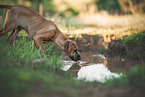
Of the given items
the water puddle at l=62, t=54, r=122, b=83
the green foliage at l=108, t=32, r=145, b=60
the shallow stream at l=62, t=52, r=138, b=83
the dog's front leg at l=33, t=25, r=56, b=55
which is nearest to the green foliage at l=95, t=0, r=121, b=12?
the green foliage at l=108, t=32, r=145, b=60

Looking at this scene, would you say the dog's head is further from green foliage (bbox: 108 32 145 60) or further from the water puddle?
green foliage (bbox: 108 32 145 60)

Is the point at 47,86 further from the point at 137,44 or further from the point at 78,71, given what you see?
the point at 137,44

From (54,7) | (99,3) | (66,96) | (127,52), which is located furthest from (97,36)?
(99,3)

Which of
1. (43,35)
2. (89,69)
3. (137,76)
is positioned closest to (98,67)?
(89,69)

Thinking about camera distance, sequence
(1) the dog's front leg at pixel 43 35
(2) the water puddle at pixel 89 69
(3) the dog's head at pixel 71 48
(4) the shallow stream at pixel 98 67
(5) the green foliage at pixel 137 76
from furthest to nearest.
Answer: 1. (3) the dog's head at pixel 71 48
2. (1) the dog's front leg at pixel 43 35
3. (4) the shallow stream at pixel 98 67
4. (2) the water puddle at pixel 89 69
5. (5) the green foliage at pixel 137 76

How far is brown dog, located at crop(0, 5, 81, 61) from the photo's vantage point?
5328 millimetres

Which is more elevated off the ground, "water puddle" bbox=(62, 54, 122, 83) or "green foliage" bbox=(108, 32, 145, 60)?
"green foliage" bbox=(108, 32, 145, 60)

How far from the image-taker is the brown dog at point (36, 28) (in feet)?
17.5

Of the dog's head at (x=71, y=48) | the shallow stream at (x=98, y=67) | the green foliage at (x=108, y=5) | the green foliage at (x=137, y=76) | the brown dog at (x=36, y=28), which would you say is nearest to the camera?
the green foliage at (x=137, y=76)

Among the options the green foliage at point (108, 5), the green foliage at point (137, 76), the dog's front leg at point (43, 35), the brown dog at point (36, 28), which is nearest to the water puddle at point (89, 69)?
the brown dog at point (36, 28)

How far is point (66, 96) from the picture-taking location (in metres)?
A: 2.67

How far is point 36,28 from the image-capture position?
5766mm

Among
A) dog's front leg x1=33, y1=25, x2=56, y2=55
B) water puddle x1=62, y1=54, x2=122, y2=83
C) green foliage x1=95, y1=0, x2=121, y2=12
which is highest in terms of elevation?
green foliage x1=95, y1=0, x2=121, y2=12

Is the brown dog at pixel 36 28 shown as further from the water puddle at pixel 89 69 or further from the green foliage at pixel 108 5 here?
the green foliage at pixel 108 5
